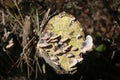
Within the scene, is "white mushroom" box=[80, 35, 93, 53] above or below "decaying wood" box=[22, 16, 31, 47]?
below

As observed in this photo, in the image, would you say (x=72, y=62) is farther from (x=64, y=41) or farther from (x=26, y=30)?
(x=26, y=30)

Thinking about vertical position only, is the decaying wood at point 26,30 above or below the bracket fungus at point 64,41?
above

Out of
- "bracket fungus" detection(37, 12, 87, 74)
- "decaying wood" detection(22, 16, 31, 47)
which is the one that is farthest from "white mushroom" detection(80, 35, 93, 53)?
"decaying wood" detection(22, 16, 31, 47)

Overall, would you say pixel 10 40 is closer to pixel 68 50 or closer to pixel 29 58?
pixel 29 58

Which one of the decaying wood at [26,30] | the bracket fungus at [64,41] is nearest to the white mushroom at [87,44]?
the bracket fungus at [64,41]

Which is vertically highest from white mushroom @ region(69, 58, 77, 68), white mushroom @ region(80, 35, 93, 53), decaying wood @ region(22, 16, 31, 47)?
decaying wood @ region(22, 16, 31, 47)

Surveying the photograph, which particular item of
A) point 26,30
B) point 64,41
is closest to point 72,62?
point 64,41

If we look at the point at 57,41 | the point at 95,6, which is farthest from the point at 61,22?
the point at 95,6

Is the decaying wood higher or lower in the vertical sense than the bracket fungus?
higher

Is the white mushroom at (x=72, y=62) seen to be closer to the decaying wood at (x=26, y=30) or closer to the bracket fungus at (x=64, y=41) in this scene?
the bracket fungus at (x=64, y=41)

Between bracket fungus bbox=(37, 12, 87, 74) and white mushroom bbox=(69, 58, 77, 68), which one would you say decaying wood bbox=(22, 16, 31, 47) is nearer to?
bracket fungus bbox=(37, 12, 87, 74)

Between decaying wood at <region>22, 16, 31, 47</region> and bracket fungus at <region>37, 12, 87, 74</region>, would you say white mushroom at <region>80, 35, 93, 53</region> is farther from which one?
decaying wood at <region>22, 16, 31, 47</region>
